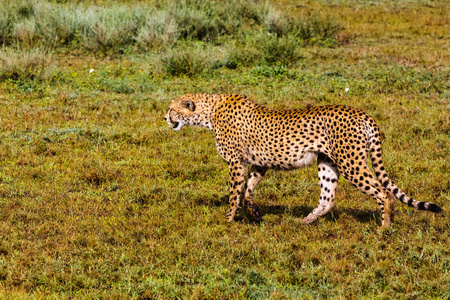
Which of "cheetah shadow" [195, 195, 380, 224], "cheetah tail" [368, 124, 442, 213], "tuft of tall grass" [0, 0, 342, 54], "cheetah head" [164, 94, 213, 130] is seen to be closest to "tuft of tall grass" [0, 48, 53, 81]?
"tuft of tall grass" [0, 0, 342, 54]

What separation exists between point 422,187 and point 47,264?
4189 mm

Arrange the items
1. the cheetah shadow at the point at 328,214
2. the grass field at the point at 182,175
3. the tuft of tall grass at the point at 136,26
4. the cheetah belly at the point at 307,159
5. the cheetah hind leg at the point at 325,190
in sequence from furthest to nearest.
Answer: the tuft of tall grass at the point at 136,26
the cheetah shadow at the point at 328,214
the cheetah hind leg at the point at 325,190
the cheetah belly at the point at 307,159
the grass field at the point at 182,175

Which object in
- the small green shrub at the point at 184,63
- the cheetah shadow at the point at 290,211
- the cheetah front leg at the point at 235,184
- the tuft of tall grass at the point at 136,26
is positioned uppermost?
the cheetah front leg at the point at 235,184

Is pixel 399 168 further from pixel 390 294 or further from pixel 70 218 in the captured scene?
pixel 70 218

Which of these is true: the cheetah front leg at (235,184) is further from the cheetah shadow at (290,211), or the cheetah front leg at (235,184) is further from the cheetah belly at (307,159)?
the cheetah belly at (307,159)

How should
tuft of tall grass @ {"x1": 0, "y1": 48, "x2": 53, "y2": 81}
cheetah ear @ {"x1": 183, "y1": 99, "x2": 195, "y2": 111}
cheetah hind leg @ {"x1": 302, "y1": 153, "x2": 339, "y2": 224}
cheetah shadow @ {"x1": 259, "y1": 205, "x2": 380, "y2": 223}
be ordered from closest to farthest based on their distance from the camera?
cheetah hind leg @ {"x1": 302, "y1": 153, "x2": 339, "y2": 224} < cheetah shadow @ {"x1": 259, "y1": 205, "x2": 380, "y2": 223} < cheetah ear @ {"x1": 183, "y1": 99, "x2": 195, "y2": 111} < tuft of tall grass @ {"x1": 0, "y1": 48, "x2": 53, "y2": 81}

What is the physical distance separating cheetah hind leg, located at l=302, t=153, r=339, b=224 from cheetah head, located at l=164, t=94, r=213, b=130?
1.24m

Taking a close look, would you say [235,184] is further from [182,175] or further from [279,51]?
[279,51]

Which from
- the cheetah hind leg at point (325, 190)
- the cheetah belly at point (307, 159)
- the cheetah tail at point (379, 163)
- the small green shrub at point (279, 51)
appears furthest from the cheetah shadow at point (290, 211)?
the small green shrub at point (279, 51)

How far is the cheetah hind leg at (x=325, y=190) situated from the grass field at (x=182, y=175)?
125 millimetres

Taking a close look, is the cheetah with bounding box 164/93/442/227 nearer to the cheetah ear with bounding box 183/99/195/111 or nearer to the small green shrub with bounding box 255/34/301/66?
the cheetah ear with bounding box 183/99/195/111

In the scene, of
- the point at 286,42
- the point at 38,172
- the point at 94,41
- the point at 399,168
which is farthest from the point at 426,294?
the point at 94,41

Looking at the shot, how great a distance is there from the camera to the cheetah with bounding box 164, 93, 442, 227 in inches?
203

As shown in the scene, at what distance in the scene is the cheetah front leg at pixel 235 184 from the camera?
580 centimetres
